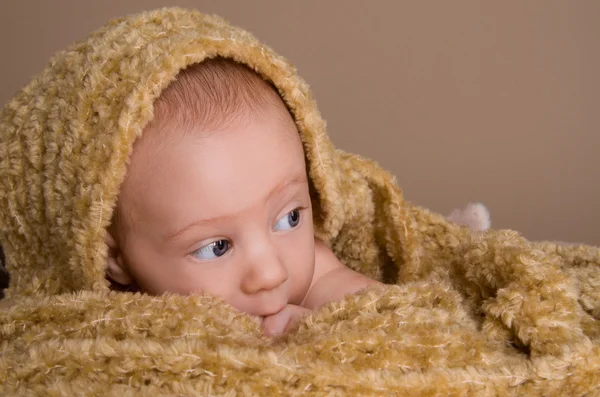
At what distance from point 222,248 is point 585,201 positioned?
1.36 meters

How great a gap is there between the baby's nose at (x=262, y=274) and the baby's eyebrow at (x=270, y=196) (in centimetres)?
7

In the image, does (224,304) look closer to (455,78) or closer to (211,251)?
(211,251)

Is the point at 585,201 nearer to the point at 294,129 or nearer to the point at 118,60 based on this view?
the point at 294,129

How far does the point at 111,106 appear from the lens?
0.90 m

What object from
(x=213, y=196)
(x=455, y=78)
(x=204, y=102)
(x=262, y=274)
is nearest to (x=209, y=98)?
(x=204, y=102)

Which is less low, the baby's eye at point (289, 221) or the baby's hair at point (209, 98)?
the baby's hair at point (209, 98)

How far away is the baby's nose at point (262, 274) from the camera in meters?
0.90

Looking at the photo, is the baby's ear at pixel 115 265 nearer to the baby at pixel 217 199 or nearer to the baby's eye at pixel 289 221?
the baby at pixel 217 199

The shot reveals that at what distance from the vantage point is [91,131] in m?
0.91

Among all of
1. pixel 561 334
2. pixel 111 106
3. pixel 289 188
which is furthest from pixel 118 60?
pixel 561 334

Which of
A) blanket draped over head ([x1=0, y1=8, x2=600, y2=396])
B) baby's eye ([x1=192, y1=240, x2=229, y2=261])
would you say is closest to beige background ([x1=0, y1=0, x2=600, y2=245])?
blanket draped over head ([x1=0, y1=8, x2=600, y2=396])

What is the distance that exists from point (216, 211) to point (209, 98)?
0.15m

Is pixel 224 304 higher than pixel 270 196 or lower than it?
lower

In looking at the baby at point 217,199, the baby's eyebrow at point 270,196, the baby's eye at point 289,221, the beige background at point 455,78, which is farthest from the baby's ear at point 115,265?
the beige background at point 455,78
